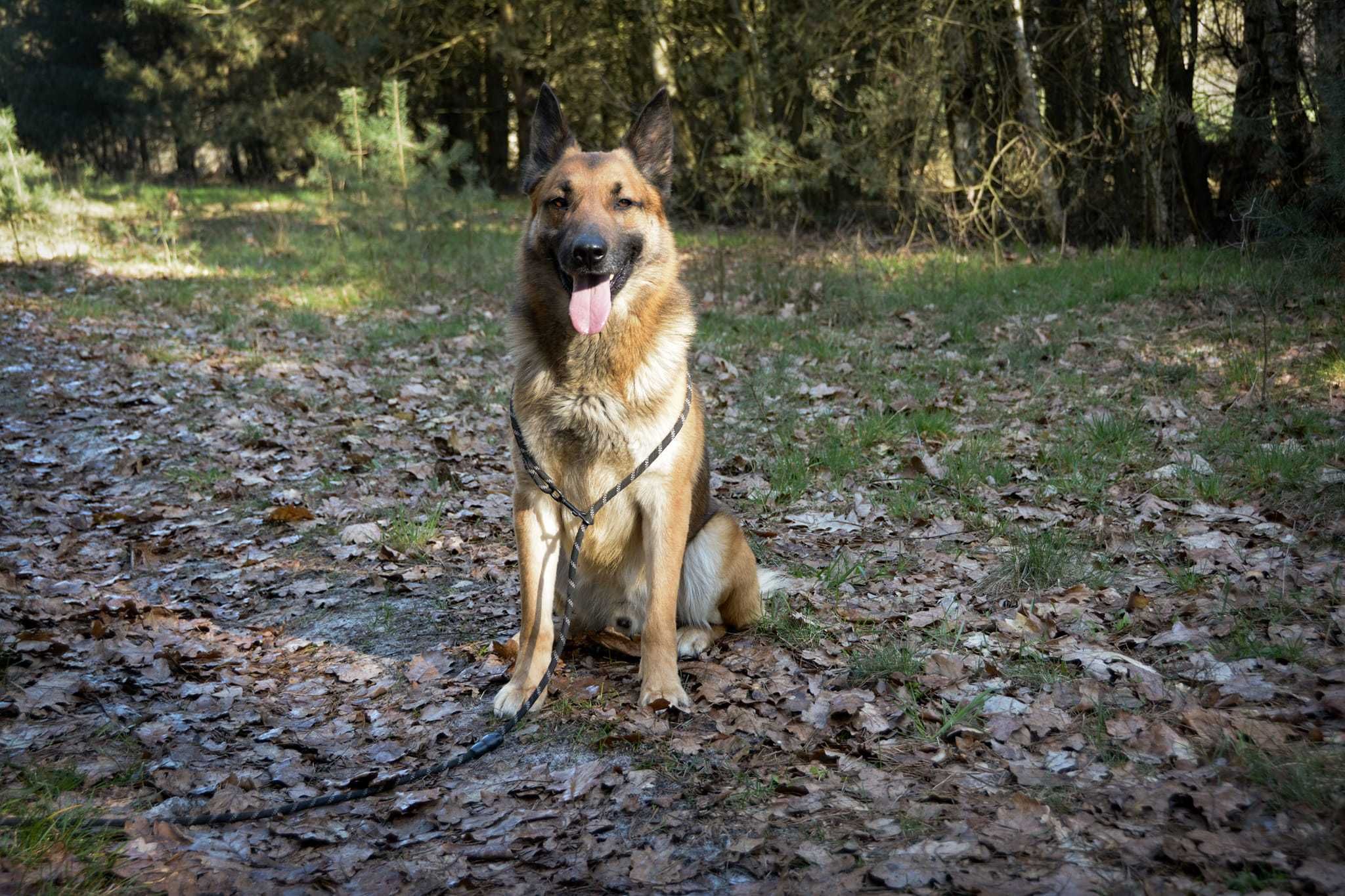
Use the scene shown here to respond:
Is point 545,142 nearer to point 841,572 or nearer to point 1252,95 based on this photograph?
point 841,572

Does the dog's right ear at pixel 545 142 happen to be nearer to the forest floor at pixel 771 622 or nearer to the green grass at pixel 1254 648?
the forest floor at pixel 771 622

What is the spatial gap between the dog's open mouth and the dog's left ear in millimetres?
661

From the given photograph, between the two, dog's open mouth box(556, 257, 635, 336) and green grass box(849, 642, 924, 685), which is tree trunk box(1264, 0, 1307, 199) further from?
dog's open mouth box(556, 257, 635, 336)

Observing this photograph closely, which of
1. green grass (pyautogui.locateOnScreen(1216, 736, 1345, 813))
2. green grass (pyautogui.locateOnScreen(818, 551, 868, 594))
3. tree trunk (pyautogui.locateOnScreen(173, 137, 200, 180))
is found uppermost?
tree trunk (pyautogui.locateOnScreen(173, 137, 200, 180))

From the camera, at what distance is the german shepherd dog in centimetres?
364

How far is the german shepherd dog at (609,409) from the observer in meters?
3.64

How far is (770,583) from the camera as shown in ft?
14.4

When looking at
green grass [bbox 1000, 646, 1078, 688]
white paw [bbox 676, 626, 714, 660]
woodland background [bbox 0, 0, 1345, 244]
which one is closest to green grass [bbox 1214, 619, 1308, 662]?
green grass [bbox 1000, 646, 1078, 688]

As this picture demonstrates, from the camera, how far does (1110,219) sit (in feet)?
42.7

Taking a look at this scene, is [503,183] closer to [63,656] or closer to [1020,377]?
[1020,377]

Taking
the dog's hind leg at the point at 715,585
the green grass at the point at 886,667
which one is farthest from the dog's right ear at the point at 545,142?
the green grass at the point at 886,667

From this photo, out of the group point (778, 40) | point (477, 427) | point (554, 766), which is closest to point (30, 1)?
point (778, 40)

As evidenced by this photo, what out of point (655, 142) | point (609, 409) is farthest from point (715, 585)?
point (655, 142)

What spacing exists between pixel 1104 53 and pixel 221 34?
637 inches
